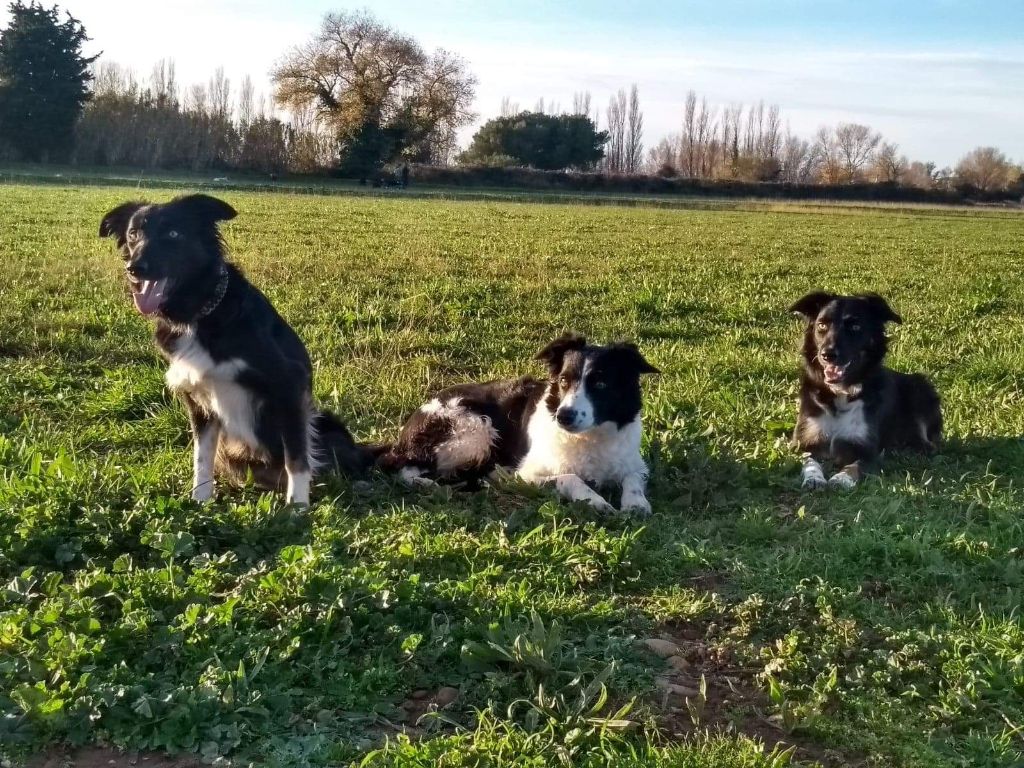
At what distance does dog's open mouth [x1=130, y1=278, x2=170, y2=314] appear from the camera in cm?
458

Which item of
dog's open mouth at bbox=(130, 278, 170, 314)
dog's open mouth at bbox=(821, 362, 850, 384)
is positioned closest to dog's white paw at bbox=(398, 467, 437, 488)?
dog's open mouth at bbox=(130, 278, 170, 314)

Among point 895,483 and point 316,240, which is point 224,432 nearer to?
point 895,483

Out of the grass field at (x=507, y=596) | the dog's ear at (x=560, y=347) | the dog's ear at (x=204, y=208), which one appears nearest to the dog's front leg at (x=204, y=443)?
the grass field at (x=507, y=596)

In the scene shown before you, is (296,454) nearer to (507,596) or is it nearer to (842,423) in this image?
(507,596)

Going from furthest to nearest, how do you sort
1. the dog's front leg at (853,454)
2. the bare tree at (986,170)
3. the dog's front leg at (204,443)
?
the bare tree at (986,170) < the dog's front leg at (853,454) < the dog's front leg at (204,443)

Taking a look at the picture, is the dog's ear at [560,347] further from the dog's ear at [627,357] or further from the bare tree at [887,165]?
the bare tree at [887,165]

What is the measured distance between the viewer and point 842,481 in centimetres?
536

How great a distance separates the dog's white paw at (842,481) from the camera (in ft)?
17.4

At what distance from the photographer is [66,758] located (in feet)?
8.61

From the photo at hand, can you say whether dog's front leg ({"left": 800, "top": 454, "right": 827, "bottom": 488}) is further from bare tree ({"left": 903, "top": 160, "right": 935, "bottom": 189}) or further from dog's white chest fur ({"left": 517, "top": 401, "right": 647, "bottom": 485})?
bare tree ({"left": 903, "top": 160, "right": 935, "bottom": 189})

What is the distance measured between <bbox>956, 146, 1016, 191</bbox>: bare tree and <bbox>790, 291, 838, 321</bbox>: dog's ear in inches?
2751

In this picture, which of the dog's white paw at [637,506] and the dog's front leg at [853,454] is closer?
the dog's white paw at [637,506]

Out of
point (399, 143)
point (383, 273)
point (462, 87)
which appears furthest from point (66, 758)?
point (462, 87)

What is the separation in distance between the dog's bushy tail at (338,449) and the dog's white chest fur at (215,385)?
1.44 ft
